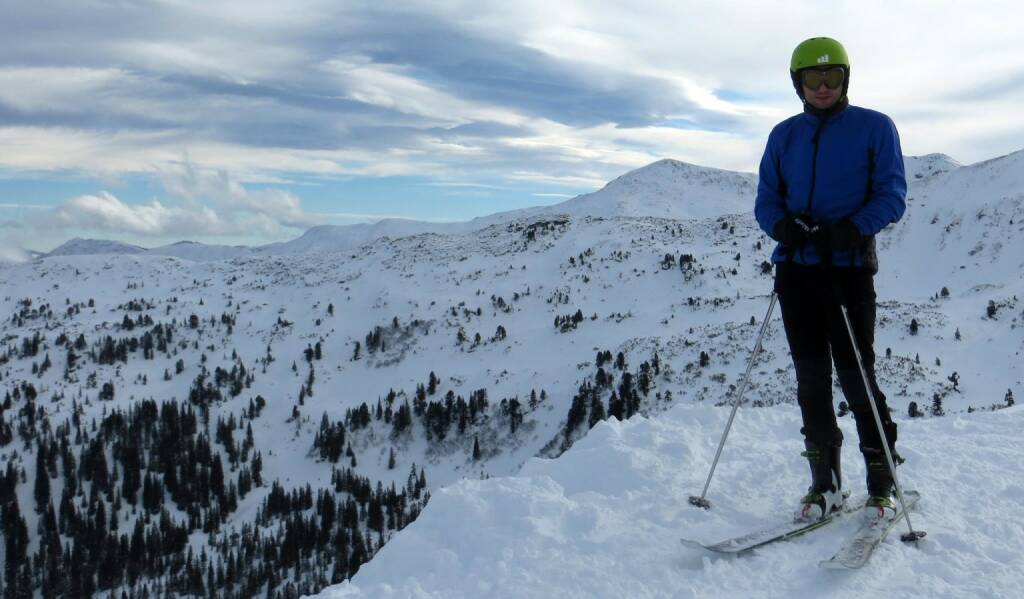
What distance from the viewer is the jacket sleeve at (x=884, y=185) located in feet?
23.6

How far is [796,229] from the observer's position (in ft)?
24.7

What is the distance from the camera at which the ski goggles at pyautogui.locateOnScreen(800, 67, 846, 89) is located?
24.5 ft

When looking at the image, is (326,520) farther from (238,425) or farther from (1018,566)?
(1018,566)

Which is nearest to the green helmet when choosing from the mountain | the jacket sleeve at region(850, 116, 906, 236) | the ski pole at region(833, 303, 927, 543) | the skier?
the skier

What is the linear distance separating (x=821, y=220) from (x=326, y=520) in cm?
13857

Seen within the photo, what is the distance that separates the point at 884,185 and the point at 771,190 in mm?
1315

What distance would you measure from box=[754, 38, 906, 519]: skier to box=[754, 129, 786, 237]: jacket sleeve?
0.05ft

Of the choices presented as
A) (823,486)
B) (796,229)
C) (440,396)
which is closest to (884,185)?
(796,229)

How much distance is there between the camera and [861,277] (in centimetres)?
746

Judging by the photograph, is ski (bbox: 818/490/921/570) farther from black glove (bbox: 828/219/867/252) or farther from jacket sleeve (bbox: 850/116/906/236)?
jacket sleeve (bbox: 850/116/906/236)

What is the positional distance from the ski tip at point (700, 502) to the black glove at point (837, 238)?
347 cm

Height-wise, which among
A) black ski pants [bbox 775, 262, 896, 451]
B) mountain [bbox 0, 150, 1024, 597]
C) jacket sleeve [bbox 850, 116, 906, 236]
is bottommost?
mountain [bbox 0, 150, 1024, 597]

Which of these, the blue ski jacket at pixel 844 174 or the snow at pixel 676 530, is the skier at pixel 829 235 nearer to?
the blue ski jacket at pixel 844 174

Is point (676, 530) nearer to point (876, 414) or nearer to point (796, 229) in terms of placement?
point (876, 414)
